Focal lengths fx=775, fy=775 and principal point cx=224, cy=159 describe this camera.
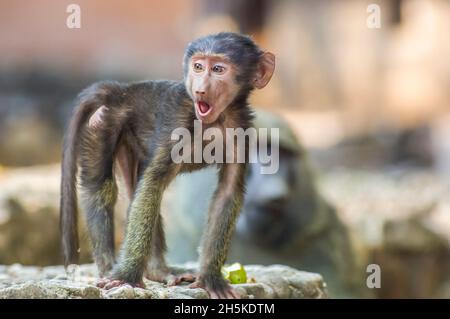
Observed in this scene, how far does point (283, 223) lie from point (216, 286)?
2368mm

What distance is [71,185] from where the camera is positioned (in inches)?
118

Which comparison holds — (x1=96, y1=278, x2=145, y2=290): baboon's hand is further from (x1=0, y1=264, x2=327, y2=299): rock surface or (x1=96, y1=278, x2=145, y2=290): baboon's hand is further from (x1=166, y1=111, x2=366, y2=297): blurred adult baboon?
(x1=166, y1=111, x2=366, y2=297): blurred adult baboon

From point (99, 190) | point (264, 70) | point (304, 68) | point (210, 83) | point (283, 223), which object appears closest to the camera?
point (210, 83)

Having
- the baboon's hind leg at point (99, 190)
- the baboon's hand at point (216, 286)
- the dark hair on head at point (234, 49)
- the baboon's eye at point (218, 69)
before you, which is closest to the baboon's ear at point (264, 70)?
the dark hair on head at point (234, 49)

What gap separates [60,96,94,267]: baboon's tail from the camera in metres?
2.96

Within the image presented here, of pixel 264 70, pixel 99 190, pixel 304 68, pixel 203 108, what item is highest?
pixel 264 70

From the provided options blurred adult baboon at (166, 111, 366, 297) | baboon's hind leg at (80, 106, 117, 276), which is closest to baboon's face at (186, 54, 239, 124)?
baboon's hind leg at (80, 106, 117, 276)

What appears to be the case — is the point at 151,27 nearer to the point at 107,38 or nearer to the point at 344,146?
the point at 107,38

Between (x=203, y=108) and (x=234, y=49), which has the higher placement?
(x=234, y=49)

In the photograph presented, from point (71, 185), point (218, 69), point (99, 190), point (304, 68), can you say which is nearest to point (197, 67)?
point (218, 69)

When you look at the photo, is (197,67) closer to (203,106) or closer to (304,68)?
(203,106)

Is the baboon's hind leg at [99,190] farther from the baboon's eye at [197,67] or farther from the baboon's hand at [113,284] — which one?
the baboon's eye at [197,67]

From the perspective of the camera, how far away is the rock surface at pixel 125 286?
8.66 ft

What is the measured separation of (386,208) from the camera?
707 cm
